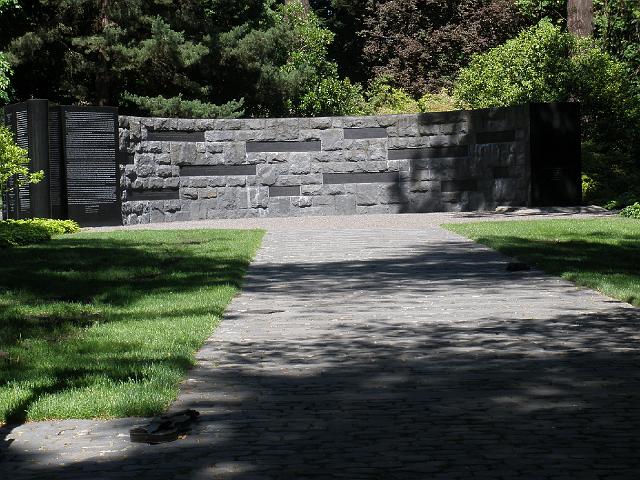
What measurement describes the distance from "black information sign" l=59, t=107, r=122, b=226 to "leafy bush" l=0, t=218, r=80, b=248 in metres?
1.09

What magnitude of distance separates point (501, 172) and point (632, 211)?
4709 mm

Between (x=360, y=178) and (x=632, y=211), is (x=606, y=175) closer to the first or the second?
(x=632, y=211)

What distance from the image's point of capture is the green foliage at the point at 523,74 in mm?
29031

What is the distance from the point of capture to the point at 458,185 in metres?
26.5

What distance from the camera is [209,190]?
2623cm

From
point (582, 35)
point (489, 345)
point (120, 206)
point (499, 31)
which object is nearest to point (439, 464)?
point (489, 345)

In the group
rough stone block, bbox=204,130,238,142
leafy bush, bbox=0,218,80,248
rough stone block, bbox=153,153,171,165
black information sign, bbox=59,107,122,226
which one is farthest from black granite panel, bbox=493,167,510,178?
leafy bush, bbox=0,218,80,248

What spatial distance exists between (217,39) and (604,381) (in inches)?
1210

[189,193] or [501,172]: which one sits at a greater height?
[501,172]

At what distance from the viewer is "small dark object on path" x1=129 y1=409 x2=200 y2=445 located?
537 cm

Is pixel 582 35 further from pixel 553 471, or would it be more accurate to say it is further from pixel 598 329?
pixel 553 471

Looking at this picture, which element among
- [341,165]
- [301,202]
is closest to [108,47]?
[301,202]

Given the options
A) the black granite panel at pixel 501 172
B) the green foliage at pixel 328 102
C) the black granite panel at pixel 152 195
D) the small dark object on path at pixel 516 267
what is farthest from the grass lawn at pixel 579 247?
the green foliage at pixel 328 102

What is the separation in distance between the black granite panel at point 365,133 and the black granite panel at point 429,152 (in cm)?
48
